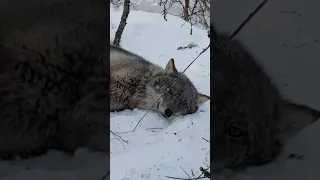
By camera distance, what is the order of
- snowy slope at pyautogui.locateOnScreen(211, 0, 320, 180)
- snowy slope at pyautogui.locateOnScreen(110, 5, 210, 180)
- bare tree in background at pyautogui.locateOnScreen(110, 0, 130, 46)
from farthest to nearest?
1. bare tree in background at pyautogui.locateOnScreen(110, 0, 130, 46)
2. snowy slope at pyautogui.locateOnScreen(110, 5, 210, 180)
3. snowy slope at pyautogui.locateOnScreen(211, 0, 320, 180)

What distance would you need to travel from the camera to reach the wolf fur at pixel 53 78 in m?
0.80

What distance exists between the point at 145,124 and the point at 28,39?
4.59ft

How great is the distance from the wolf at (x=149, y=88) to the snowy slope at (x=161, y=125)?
0.18 ft

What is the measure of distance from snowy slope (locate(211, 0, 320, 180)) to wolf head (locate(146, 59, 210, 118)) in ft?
4.89

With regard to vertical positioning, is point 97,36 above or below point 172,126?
above

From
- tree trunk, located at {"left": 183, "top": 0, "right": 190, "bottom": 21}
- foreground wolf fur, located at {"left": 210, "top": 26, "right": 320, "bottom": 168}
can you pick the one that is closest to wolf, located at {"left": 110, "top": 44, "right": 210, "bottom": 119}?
tree trunk, located at {"left": 183, "top": 0, "right": 190, "bottom": 21}

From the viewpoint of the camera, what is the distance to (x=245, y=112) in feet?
2.66

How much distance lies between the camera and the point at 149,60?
261 centimetres

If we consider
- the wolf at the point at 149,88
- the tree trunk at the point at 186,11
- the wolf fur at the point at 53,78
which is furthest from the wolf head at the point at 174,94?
the wolf fur at the point at 53,78

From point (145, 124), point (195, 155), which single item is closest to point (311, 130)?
point (195, 155)

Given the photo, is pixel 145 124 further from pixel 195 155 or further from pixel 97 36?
pixel 97 36

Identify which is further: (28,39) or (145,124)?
(145,124)

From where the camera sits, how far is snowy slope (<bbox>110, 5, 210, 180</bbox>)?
1.77 m

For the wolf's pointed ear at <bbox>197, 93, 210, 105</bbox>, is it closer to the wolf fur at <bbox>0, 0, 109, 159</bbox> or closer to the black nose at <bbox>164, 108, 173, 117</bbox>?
the black nose at <bbox>164, 108, 173, 117</bbox>
